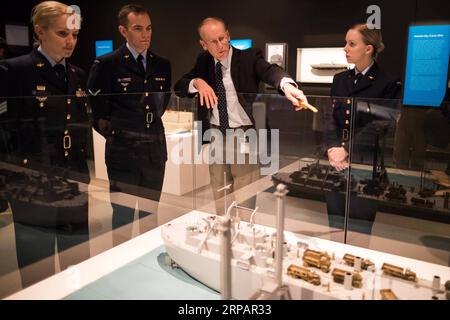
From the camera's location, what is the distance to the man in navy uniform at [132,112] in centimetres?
252

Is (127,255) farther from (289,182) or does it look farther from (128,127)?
(289,182)

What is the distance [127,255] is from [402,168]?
1.80 metres

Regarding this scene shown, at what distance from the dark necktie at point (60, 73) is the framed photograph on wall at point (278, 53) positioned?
110 inches

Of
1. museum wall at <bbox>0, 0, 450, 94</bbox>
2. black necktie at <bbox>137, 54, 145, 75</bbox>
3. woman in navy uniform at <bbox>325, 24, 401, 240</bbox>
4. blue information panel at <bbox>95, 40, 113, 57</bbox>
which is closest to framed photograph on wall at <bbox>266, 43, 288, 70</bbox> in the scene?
museum wall at <bbox>0, 0, 450, 94</bbox>

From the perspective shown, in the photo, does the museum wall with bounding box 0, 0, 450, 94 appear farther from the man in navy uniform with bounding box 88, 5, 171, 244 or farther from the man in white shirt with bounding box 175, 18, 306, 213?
the man in navy uniform with bounding box 88, 5, 171, 244

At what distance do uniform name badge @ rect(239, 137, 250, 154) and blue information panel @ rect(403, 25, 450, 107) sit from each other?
1.82 metres

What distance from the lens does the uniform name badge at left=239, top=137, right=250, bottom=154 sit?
2651mm

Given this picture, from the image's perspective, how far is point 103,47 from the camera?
6020mm

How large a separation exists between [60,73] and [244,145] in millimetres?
1196

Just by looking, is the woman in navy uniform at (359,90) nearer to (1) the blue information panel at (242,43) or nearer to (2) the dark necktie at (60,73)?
(2) the dark necktie at (60,73)

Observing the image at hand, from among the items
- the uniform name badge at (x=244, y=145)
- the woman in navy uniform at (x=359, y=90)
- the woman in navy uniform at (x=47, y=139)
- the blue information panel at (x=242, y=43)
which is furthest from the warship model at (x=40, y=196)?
the blue information panel at (x=242, y=43)

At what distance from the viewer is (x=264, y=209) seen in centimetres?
274

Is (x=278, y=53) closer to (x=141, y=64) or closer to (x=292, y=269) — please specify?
(x=141, y=64)
